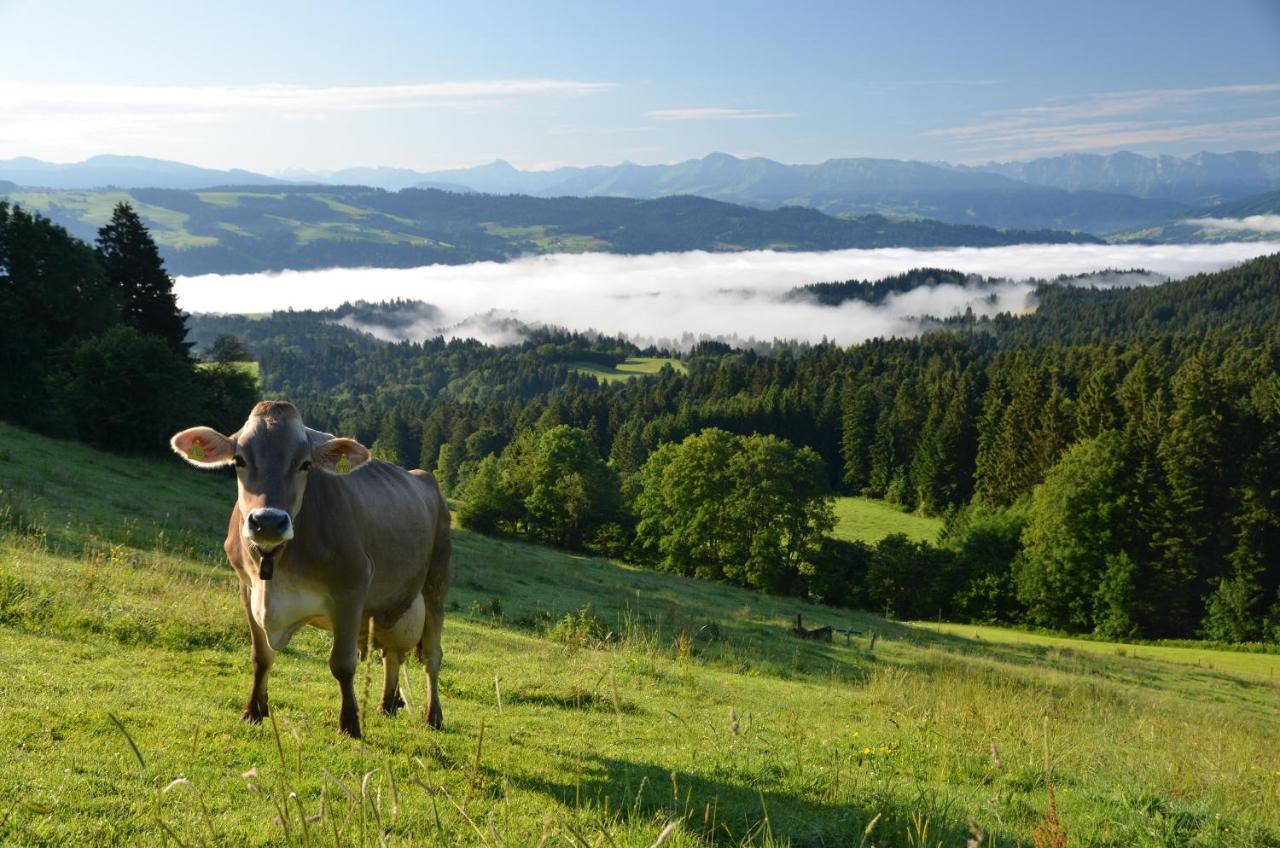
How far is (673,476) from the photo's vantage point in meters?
68.6

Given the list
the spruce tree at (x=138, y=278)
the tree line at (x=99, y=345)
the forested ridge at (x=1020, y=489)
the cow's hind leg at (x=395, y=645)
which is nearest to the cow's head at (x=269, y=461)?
the cow's hind leg at (x=395, y=645)

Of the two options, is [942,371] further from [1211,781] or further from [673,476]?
[1211,781]

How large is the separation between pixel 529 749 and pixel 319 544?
2.45 metres

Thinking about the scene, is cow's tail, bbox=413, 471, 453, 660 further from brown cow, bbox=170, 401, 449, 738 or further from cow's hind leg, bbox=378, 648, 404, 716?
cow's hind leg, bbox=378, 648, 404, 716

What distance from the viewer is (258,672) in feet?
23.1

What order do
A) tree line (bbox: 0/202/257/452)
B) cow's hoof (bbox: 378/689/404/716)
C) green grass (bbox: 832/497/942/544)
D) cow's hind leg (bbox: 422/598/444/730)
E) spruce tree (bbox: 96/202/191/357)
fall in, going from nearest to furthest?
cow's hind leg (bbox: 422/598/444/730)
cow's hoof (bbox: 378/689/404/716)
tree line (bbox: 0/202/257/452)
spruce tree (bbox: 96/202/191/357)
green grass (bbox: 832/497/942/544)

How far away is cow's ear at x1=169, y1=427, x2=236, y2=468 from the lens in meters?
6.47

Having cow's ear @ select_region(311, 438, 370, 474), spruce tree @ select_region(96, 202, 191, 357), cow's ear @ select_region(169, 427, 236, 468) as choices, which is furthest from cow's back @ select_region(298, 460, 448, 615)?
spruce tree @ select_region(96, 202, 191, 357)

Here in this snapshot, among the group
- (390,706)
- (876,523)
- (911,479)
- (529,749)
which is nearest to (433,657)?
(390,706)

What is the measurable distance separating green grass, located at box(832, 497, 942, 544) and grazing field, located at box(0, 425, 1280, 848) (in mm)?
67850

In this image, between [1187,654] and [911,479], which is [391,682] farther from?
[911,479]

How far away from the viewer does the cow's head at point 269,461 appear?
228 inches

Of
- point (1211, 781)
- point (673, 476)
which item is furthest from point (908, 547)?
point (1211, 781)

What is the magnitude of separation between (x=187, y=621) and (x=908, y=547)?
2412 inches
